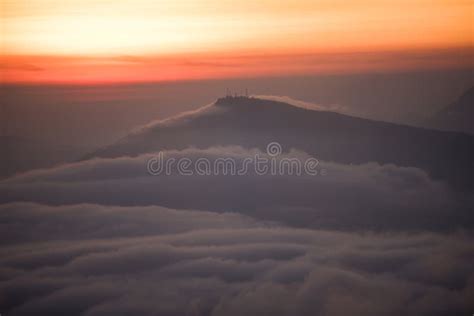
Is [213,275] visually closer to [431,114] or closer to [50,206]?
[50,206]

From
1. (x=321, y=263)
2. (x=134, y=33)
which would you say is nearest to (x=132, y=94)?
(x=134, y=33)

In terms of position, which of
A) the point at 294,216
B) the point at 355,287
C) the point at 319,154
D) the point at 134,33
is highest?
the point at 134,33

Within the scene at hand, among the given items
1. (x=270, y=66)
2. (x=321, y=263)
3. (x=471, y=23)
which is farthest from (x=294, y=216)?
(x=471, y=23)

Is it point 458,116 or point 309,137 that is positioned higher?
point 458,116

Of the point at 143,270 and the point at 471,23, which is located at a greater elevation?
the point at 471,23
